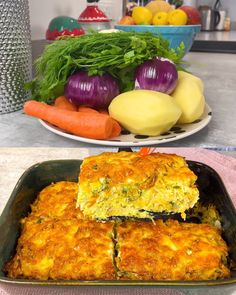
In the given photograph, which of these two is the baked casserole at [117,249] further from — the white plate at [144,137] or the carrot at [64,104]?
the carrot at [64,104]

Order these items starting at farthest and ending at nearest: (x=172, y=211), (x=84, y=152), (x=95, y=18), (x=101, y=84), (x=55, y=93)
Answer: (x=95, y=18) < (x=55, y=93) < (x=101, y=84) < (x=84, y=152) < (x=172, y=211)

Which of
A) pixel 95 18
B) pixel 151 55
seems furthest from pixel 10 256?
pixel 95 18

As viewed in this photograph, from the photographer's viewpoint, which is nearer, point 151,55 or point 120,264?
point 120,264

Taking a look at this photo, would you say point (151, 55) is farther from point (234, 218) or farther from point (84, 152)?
point (234, 218)

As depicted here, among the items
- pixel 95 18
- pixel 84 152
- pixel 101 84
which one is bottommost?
pixel 84 152

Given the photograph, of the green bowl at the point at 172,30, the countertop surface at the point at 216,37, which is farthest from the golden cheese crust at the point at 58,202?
the countertop surface at the point at 216,37

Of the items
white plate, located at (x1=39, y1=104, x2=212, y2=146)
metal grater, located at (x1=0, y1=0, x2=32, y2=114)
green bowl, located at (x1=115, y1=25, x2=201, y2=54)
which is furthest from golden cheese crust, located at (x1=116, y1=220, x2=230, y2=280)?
green bowl, located at (x1=115, y1=25, x2=201, y2=54)

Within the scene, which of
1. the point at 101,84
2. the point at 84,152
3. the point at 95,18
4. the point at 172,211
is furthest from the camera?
the point at 95,18
